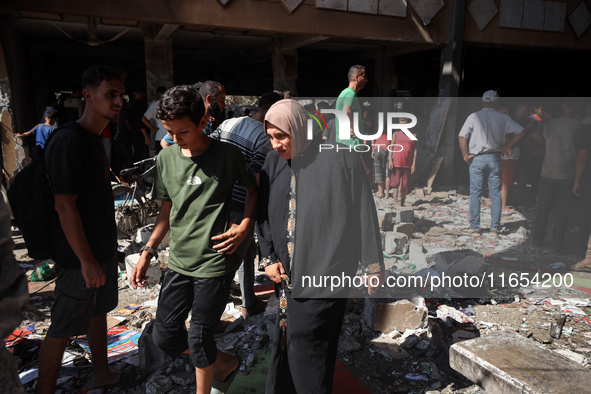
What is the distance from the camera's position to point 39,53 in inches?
436

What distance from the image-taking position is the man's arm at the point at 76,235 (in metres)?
2.34

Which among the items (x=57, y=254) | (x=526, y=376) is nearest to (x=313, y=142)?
(x=57, y=254)

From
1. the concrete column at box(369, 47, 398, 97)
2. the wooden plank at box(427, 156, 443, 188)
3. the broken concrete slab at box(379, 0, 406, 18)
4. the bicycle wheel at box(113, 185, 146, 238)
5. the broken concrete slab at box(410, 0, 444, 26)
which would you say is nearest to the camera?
the bicycle wheel at box(113, 185, 146, 238)

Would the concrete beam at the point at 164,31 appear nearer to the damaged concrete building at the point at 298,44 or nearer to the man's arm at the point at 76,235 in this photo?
the damaged concrete building at the point at 298,44

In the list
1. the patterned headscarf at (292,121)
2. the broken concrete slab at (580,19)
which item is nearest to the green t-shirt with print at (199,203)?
the patterned headscarf at (292,121)

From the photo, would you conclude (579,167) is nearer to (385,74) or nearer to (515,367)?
(515,367)

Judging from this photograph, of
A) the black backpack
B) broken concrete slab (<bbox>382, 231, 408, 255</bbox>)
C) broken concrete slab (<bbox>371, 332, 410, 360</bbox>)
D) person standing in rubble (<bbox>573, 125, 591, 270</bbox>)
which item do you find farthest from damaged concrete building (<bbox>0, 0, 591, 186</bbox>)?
the black backpack

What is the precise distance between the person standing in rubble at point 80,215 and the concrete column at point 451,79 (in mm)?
8342

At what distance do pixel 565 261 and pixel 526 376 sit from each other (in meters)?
3.64

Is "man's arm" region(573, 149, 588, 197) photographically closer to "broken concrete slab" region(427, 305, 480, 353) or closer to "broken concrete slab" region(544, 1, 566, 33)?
"broken concrete slab" region(427, 305, 480, 353)

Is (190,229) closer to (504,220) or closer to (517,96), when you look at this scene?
(504,220)

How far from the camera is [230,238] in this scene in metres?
2.43

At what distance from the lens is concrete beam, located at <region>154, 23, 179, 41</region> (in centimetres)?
728

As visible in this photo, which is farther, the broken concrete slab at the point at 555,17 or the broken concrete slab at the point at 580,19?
the broken concrete slab at the point at 580,19
